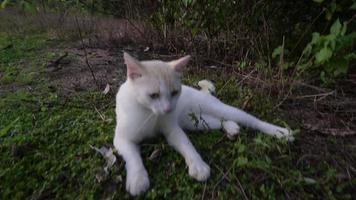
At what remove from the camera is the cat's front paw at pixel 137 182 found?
160 centimetres

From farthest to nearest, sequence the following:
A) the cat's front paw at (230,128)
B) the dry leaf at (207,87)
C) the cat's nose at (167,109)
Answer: the dry leaf at (207,87)
the cat's front paw at (230,128)
the cat's nose at (167,109)

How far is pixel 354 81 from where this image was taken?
2.72m

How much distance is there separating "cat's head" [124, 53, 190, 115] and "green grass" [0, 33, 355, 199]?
0.95 ft

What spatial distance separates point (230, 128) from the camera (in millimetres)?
2070

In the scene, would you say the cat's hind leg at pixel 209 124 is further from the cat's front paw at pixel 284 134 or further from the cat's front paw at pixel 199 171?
the cat's front paw at pixel 199 171

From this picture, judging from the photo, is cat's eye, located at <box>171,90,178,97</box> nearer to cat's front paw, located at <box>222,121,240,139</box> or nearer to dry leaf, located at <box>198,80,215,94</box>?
cat's front paw, located at <box>222,121,240,139</box>

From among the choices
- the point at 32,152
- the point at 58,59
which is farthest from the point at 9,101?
the point at 58,59

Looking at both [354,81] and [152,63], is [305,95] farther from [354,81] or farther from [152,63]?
[152,63]

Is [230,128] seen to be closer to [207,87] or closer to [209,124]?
[209,124]

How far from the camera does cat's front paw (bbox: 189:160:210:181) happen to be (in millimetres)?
1663

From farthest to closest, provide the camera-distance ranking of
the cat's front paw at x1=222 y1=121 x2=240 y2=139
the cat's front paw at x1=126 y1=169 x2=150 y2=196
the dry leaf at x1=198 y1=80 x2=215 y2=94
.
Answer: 1. the dry leaf at x1=198 y1=80 x2=215 y2=94
2. the cat's front paw at x1=222 y1=121 x2=240 y2=139
3. the cat's front paw at x1=126 y1=169 x2=150 y2=196

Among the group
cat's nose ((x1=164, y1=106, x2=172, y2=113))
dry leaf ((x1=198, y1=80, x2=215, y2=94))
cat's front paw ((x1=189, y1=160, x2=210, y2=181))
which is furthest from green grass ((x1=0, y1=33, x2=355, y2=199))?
dry leaf ((x1=198, y1=80, x2=215, y2=94))

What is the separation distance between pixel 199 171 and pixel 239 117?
2.10 feet

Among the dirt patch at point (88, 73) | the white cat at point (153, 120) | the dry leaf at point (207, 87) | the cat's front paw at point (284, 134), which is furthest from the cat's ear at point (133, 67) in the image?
the dirt patch at point (88, 73)
